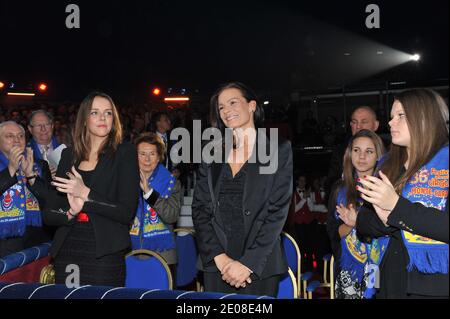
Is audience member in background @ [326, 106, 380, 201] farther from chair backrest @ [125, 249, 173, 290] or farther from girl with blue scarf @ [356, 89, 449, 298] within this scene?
girl with blue scarf @ [356, 89, 449, 298]

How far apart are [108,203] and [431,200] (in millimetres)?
1457

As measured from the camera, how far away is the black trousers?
2459 mm

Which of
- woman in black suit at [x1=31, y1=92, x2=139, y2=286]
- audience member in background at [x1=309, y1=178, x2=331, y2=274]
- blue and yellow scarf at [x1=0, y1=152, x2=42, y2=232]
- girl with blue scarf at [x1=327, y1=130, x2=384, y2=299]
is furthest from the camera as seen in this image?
audience member in background at [x1=309, y1=178, x2=331, y2=274]

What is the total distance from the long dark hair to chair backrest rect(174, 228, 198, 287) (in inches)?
63.7

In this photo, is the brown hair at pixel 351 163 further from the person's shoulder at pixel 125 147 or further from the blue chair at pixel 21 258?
the blue chair at pixel 21 258

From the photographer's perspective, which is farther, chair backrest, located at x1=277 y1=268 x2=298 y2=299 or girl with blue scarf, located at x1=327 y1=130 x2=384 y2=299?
girl with blue scarf, located at x1=327 y1=130 x2=384 y2=299

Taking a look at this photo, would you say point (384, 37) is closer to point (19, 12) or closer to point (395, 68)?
point (395, 68)

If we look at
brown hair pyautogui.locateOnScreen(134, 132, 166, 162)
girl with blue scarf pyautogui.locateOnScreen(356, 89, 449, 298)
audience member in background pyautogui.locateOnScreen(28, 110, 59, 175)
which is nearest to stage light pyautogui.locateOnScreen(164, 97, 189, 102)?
audience member in background pyautogui.locateOnScreen(28, 110, 59, 175)

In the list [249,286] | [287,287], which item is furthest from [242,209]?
[287,287]

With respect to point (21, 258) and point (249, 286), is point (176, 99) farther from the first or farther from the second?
point (249, 286)

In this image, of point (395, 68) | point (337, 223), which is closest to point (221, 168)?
point (337, 223)

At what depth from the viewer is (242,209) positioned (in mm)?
2492

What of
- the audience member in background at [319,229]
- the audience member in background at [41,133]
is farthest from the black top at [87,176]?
the audience member in background at [319,229]

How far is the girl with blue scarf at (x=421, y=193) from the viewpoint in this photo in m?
1.82
